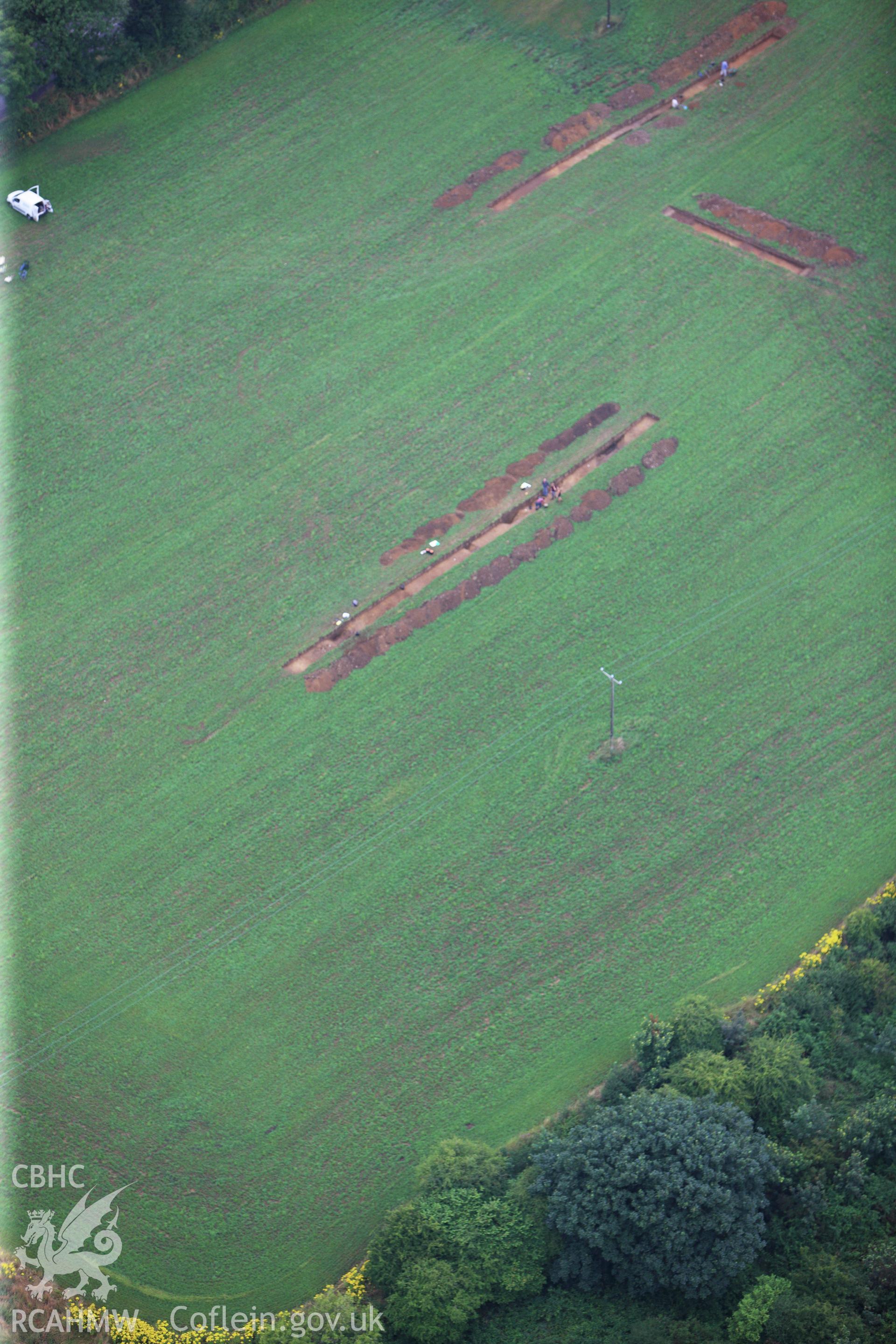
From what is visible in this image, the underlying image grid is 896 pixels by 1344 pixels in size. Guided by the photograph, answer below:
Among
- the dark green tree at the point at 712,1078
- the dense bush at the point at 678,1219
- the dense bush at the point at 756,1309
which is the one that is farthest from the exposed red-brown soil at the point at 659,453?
the dense bush at the point at 756,1309

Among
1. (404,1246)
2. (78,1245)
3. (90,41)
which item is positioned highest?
(90,41)

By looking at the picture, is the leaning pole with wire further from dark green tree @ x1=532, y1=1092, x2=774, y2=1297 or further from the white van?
the white van

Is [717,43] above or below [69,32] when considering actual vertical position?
below

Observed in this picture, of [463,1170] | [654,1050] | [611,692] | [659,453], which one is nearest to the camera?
[463,1170]

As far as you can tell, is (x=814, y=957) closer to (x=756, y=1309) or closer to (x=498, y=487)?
(x=756, y=1309)

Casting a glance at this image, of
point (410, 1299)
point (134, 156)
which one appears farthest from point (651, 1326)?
point (134, 156)

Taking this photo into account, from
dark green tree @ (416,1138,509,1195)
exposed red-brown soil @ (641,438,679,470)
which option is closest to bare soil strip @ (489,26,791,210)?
exposed red-brown soil @ (641,438,679,470)

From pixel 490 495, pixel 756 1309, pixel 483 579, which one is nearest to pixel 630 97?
pixel 490 495
